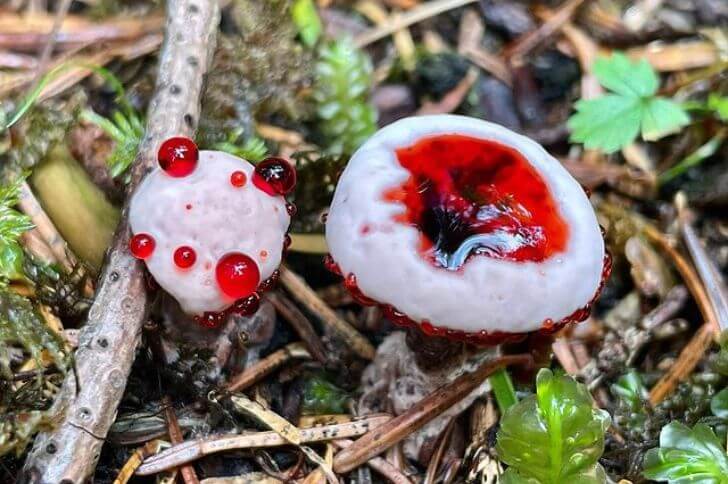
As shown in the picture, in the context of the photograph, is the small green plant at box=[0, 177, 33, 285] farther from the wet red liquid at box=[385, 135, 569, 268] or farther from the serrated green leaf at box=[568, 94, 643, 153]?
the serrated green leaf at box=[568, 94, 643, 153]

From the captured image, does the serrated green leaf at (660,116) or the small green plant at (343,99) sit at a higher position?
the small green plant at (343,99)

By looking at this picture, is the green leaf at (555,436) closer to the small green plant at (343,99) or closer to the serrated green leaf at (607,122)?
the serrated green leaf at (607,122)

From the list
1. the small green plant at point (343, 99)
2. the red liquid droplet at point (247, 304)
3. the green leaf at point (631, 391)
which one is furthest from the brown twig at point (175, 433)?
the green leaf at point (631, 391)

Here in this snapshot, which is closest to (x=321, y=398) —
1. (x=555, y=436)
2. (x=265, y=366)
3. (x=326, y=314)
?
(x=265, y=366)

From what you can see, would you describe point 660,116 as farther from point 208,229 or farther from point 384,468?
A: point 208,229

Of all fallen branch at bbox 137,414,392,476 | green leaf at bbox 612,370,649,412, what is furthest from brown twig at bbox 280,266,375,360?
green leaf at bbox 612,370,649,412
